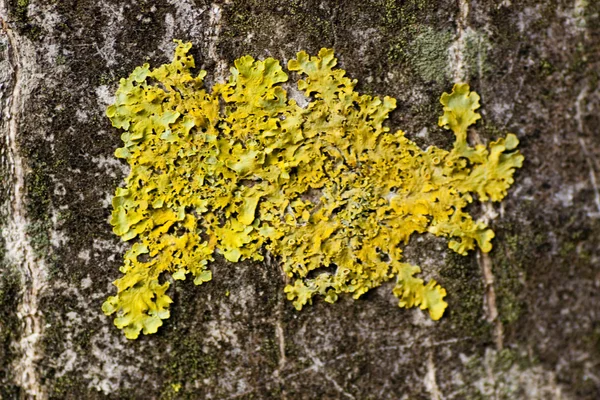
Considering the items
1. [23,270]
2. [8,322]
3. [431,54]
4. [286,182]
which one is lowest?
[8,322]

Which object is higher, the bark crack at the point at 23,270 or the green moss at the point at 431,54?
the green moss at the point at 431,54

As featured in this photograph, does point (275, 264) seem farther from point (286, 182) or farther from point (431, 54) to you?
point (431, 54)

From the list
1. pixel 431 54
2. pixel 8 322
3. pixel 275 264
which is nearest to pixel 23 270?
pixel 8 322

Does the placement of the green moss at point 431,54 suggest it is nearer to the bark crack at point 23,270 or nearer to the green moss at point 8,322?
the bark crack at point 23,270

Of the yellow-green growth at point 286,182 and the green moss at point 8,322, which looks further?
the green moss at point 8,322

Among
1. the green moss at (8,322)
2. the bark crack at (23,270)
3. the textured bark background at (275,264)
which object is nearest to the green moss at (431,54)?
the textured bark background at (275,264)

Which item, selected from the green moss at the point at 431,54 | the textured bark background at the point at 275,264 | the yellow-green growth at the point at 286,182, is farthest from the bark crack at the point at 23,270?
the green moss at the point at 431,54

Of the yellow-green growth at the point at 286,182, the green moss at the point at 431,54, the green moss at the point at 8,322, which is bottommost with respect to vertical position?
the green moss at the point at 8,322
